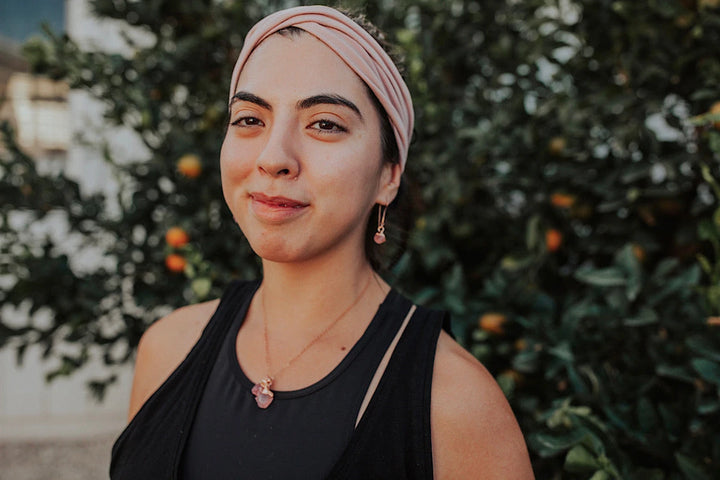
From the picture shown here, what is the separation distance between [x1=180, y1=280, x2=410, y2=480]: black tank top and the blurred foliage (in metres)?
0.51

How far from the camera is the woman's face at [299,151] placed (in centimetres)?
112

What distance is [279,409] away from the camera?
45.7 inches

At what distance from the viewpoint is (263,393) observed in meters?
1.18

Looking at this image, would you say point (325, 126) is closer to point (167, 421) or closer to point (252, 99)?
point (252, 99)

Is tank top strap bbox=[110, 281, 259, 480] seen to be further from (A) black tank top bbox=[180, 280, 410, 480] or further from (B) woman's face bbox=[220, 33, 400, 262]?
(B) woman's face bbox=[220, 33, 400, 262]

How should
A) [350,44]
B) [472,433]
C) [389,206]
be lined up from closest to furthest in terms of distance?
[472,433], [350,44], [389,206]

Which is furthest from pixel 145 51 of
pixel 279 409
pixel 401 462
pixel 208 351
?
pixel 401 462

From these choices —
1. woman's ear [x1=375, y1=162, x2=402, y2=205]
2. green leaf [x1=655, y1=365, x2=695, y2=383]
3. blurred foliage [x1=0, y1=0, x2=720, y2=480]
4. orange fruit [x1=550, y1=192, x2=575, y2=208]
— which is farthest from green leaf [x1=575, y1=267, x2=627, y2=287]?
woman's ear [x1=375, y1=162, x2=402, y2=205]

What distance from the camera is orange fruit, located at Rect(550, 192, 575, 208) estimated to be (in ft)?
6.49

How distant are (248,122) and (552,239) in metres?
1.13

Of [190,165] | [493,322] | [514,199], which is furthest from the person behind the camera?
[514,199]

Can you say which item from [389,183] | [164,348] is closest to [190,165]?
[164,348]

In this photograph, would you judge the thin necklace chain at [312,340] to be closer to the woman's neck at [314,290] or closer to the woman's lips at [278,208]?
the woman's neck at [314,290]

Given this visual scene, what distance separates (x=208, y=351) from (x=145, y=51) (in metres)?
1.40
